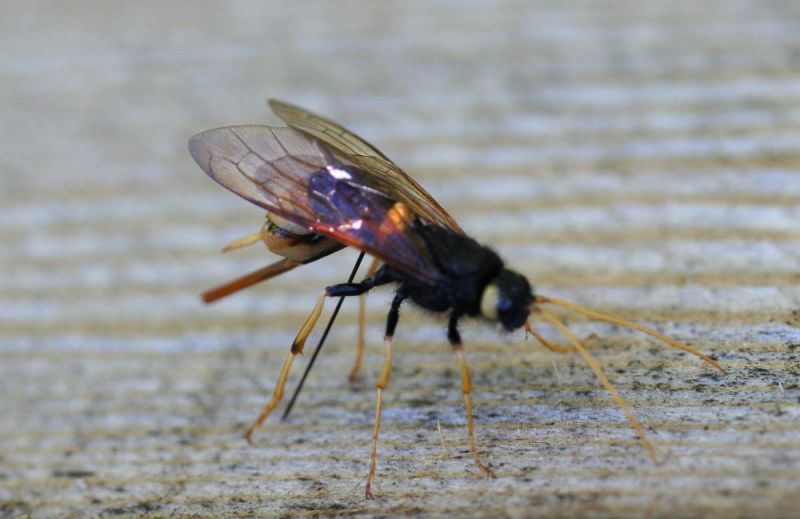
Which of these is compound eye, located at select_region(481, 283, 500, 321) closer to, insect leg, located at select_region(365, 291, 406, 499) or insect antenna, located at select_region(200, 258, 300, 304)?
insect leg, located at select_region(365, 291, 406, 499)

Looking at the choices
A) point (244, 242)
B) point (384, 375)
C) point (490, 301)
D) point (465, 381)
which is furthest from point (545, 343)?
point (244, 242)

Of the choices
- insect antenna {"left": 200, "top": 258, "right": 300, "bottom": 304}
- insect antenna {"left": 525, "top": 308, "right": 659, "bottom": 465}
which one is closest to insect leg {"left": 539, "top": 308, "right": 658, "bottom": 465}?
insect antenna {"left": 525, "top": 308, "right": 659, "bottom": 465}

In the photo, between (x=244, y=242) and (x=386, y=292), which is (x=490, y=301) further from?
(x=244, y=242)

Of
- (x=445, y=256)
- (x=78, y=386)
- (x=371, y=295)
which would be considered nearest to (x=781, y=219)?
(x=445, y=256)

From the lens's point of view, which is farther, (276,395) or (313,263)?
(313,263)

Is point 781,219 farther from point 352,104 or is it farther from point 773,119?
point 352,104

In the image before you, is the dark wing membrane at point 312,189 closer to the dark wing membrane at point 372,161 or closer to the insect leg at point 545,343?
the dark wing membrane at point 372,161

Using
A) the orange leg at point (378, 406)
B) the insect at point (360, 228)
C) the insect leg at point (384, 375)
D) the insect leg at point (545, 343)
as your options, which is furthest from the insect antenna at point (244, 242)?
the insect leg at point (545, 343)
